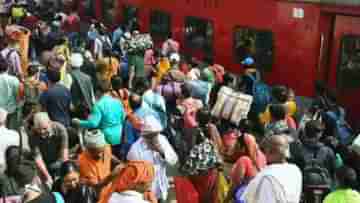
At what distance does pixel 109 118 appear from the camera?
9.09 metres

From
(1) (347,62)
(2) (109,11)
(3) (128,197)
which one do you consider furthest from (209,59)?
(3) (128,197)

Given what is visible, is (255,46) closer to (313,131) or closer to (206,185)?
(313,131)

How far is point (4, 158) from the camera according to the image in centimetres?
740

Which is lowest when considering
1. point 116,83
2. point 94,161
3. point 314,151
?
point 314,151

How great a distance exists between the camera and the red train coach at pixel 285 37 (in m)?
13.2

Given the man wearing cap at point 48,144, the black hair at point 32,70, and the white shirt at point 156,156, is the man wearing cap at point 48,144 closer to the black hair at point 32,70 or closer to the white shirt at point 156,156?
the white shirt at point 156,156

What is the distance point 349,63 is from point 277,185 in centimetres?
734

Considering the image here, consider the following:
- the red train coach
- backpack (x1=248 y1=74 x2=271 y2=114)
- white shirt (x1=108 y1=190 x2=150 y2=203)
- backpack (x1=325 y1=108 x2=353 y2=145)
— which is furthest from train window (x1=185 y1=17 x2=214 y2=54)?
white shirt (x1=108 y1=190 x2=150 y2=203)

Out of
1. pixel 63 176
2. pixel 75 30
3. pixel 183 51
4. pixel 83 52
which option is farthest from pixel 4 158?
pixel 75 30

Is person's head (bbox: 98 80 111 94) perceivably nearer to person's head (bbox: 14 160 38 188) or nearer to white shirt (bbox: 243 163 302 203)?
person's head (bbox: 14 160 38 188)

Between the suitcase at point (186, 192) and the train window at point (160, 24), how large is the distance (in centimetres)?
1133

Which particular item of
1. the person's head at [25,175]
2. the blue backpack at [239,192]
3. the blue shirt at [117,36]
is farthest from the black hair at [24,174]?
the blue shirt at [117,36]

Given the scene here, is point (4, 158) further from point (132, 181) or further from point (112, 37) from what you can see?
point (112, 37)

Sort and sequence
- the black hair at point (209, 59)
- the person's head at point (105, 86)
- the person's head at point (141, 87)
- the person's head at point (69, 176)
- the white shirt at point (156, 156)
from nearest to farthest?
the person's head at point (69, 176) → the white shirt at point (156, 156) → the person's head at point (105, 86) → the person's head at point (141, 87) → the black hair at point (209, 59)
